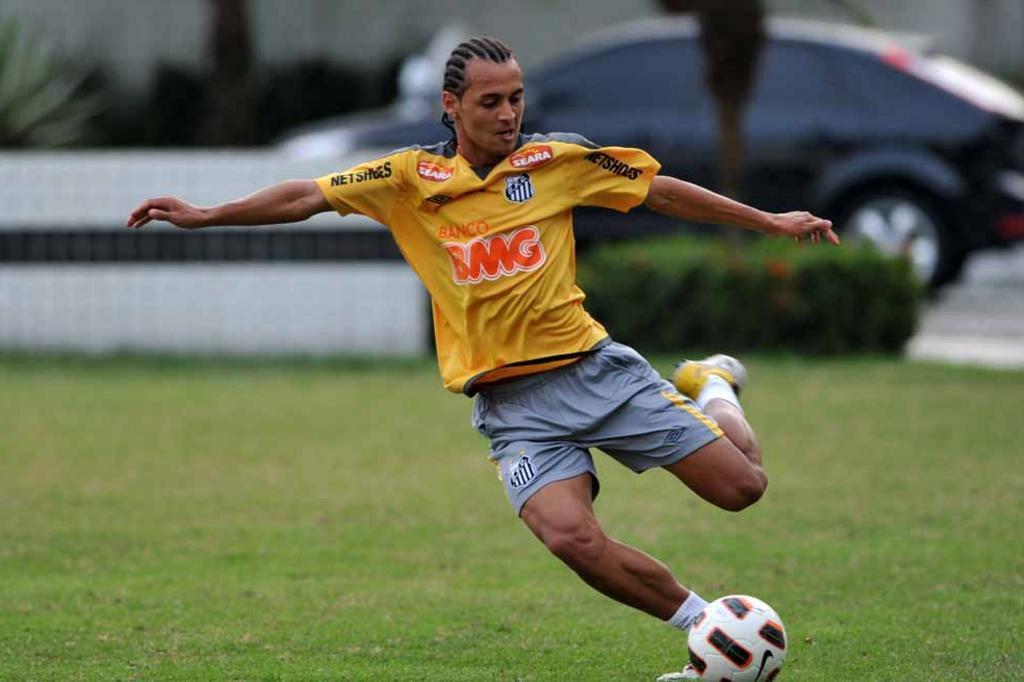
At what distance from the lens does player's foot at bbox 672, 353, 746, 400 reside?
21.0 feet

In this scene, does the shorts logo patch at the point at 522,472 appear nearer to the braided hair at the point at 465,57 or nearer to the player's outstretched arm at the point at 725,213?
the player's outstretched arm at the point at 725,213

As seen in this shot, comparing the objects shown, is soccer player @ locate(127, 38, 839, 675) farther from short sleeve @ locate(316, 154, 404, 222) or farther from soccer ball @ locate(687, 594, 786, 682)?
soccer ball @ locate(687, 594, 786, 682)

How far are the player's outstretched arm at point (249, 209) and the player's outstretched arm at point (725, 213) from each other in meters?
1.06

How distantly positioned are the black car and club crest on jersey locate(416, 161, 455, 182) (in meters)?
10.0

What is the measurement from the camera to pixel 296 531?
833 centimetres

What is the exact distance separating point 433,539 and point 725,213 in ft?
9.28

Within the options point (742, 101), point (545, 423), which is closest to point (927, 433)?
point (742, 101)

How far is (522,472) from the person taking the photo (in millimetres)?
5715

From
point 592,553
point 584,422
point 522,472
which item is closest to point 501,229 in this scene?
point 584,422

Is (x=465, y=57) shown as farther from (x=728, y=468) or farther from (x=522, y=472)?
(x=728, y=468)

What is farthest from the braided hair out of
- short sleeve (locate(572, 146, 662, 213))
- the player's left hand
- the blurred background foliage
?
the blurred background foliage

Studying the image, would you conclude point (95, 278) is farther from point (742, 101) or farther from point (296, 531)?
point (296, 531)

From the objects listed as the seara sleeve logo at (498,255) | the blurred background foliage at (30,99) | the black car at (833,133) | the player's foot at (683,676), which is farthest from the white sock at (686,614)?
the blurred background foliage at (30,99)

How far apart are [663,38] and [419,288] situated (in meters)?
3.66
